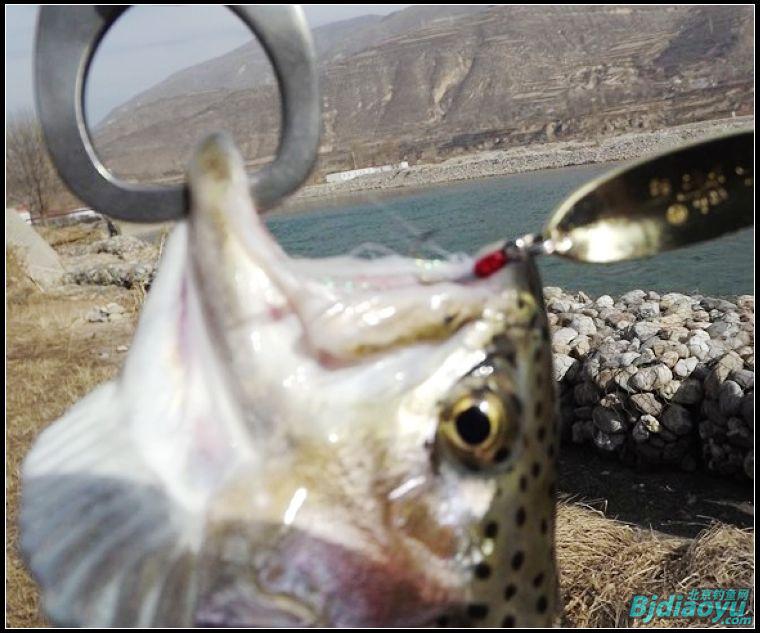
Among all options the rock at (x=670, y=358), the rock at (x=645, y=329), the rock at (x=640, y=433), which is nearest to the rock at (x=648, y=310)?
the rock at (x=645, y=329)

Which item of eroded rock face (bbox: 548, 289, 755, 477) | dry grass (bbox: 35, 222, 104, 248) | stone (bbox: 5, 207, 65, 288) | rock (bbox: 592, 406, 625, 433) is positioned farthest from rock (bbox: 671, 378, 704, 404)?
dry grass (bbox: 35, 222, 104, 248)

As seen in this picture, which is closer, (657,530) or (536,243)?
(536,243)

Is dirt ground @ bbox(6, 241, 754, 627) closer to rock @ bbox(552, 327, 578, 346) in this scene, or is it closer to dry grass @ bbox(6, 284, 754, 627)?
dry grass @ bbox(6, 284, 754, 627)

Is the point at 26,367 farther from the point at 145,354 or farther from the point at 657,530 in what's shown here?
the point at 145,354

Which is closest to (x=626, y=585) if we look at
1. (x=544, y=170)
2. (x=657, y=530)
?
(x=657, y=530)

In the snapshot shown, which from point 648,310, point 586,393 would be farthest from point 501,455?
point 648,310

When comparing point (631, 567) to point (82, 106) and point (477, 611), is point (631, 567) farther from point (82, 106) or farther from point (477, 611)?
point (82, 106)

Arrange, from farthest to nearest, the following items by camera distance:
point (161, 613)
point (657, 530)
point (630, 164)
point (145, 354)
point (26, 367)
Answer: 1. point (26, 367)
2. point (657, 530)
3. point (630, 164)
4. point (145, 354)
5. point (161, 613)
